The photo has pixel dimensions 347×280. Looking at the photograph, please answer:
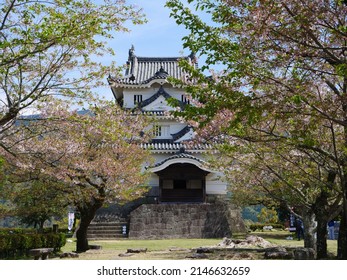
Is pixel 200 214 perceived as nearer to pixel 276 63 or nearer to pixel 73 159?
pixel 73 159

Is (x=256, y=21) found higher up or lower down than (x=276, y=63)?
higher up

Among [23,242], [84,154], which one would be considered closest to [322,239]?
[84,154]

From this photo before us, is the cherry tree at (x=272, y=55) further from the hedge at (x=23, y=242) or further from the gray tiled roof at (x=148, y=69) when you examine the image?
the gray tiled roof at (x=148, y=69)

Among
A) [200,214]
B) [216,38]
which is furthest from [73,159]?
[200,214]

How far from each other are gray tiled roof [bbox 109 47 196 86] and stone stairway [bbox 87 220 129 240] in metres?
11.1

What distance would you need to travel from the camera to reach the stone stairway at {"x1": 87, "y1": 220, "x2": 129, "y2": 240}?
80.9 ft

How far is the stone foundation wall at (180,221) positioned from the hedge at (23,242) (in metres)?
8.00

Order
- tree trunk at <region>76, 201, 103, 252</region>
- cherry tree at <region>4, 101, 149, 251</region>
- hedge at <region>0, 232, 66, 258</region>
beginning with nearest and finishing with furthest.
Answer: cherry tree at <region>4, 101, 149, 251</region>, hedge at <region>0, 232, 66, 258</region>, tree trunk at <region>76, 201, 103, 252</region>

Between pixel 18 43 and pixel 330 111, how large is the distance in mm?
6106

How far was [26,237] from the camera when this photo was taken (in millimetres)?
15078

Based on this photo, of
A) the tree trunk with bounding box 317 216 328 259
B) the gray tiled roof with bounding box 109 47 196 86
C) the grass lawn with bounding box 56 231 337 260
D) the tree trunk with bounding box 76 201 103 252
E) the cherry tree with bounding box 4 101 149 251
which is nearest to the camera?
the cherry tree with bounding box 4 101 149 251

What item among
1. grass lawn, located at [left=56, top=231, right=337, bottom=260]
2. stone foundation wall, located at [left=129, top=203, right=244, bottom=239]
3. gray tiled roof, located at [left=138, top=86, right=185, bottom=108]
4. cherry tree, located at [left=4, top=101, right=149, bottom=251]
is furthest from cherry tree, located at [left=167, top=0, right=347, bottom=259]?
gray tiled roof, located at [left=138, top=86, right=185, bottom=108]

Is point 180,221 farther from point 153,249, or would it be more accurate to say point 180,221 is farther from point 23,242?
point 23,242

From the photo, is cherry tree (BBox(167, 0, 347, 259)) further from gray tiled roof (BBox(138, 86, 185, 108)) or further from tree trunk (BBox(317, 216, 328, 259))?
gray tiled roof (BBox(138, 86, 185, 108))
